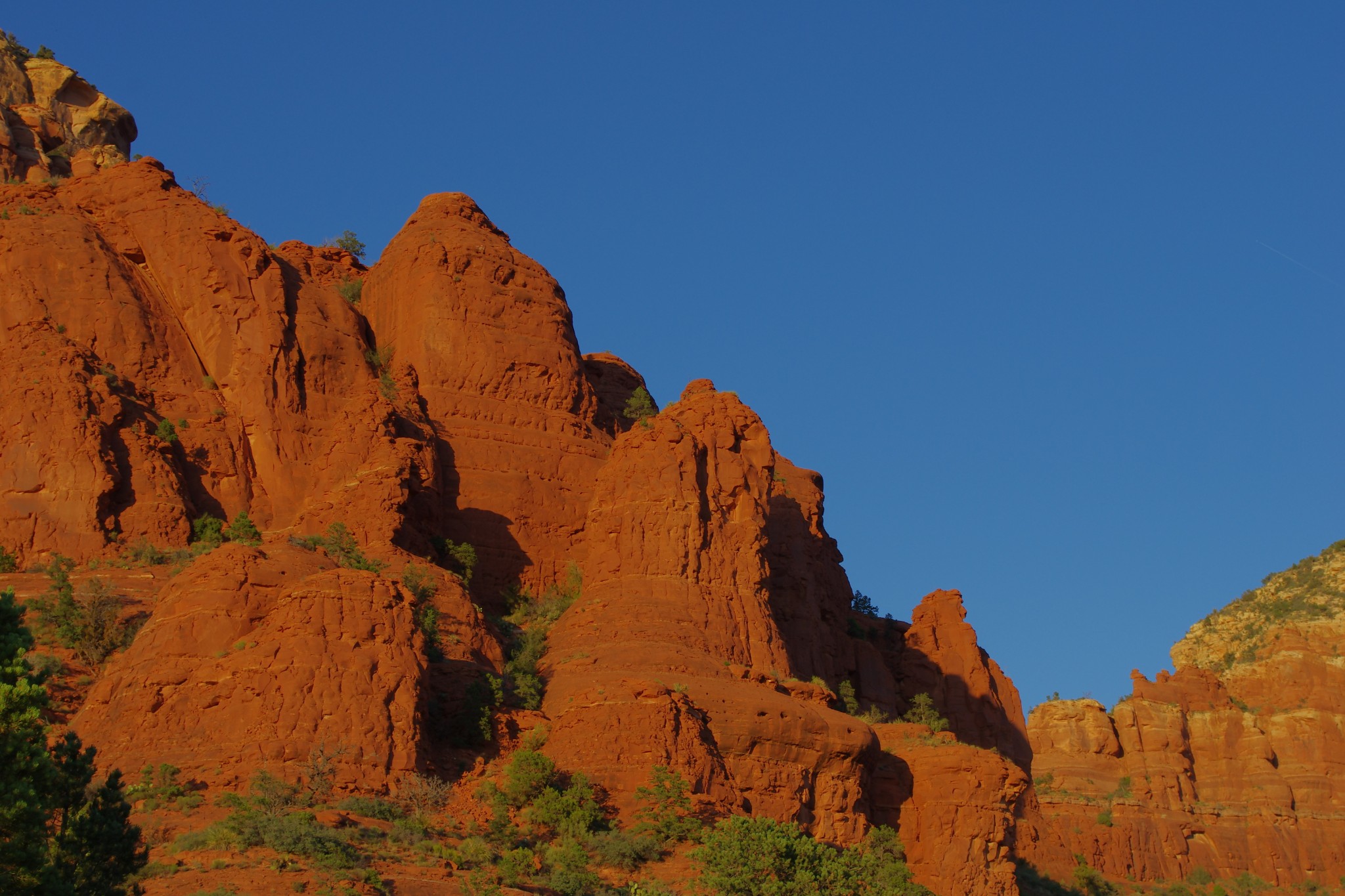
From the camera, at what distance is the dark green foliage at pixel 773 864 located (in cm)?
3669

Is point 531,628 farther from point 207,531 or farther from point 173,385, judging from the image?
point 173,385

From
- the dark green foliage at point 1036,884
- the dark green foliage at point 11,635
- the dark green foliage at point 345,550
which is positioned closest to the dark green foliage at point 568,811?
the dark green foliage at point 345,550

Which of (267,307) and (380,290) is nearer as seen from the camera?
(267,307)

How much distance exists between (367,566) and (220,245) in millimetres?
16905

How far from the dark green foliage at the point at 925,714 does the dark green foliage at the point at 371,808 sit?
29.2m

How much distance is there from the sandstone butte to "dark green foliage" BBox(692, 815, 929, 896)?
1348mm

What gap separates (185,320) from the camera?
188ft

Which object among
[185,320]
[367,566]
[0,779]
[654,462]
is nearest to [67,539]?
[367,566]

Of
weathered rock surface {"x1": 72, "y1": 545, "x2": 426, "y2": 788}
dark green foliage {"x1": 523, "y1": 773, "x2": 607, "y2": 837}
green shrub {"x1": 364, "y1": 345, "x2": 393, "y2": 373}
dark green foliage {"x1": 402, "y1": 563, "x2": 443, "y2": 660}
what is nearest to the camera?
weathered rock surface {"x1": 72, "y1": 545, "x2": 426, "y2": 788}

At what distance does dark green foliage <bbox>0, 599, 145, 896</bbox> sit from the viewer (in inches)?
988

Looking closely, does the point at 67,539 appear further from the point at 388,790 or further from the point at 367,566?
the point at 388,790

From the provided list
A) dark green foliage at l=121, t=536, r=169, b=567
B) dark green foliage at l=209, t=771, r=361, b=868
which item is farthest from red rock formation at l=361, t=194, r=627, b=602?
dark green foliage at l=209, t=771, r=361, b=868

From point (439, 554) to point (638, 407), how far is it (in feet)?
55.6

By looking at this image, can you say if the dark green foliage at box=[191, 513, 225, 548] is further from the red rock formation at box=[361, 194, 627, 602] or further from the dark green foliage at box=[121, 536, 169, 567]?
the red rock formation at box=[361, 194, 627, 602]
